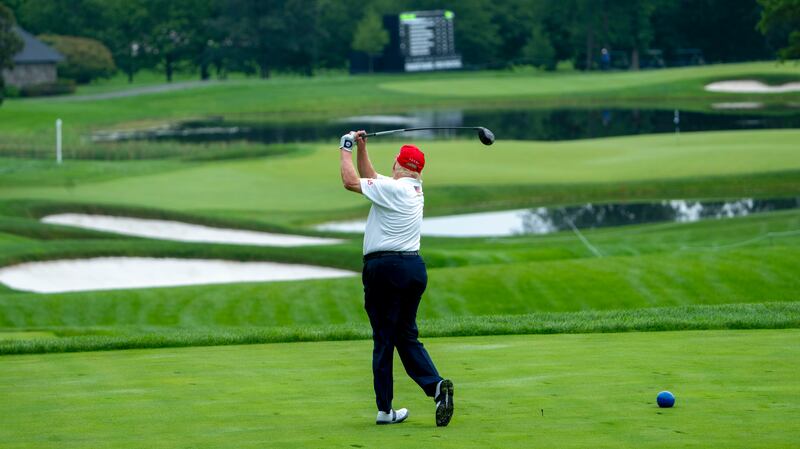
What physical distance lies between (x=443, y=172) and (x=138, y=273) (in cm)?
2565

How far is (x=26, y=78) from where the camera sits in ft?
357

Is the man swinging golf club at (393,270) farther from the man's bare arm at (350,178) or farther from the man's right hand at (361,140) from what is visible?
the man's right hand at (361,140)

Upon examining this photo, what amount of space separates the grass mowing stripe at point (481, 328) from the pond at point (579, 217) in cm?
2306

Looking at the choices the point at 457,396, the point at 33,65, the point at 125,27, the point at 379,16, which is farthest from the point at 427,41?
the point at 457,396

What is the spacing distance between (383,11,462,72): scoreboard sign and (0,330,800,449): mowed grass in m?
96.8

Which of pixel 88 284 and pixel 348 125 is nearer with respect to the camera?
pixel 88 284

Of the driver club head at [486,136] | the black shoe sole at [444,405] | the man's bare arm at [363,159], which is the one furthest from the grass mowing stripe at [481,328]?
the black shoe sole at [444,405]

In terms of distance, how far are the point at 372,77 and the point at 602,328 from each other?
105016 millimetres

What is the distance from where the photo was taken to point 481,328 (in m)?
16.5

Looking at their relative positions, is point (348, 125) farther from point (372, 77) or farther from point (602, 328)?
point (602, 328)

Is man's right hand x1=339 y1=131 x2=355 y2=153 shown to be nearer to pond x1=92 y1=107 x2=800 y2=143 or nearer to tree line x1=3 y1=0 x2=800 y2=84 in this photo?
pond x1=92 y1=107 x2=800 y2=143

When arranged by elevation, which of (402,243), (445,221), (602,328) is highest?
(402,243)

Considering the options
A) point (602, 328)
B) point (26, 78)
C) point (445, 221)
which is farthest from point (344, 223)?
point (26, 78)

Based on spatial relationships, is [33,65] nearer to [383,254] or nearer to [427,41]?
[427,41]
